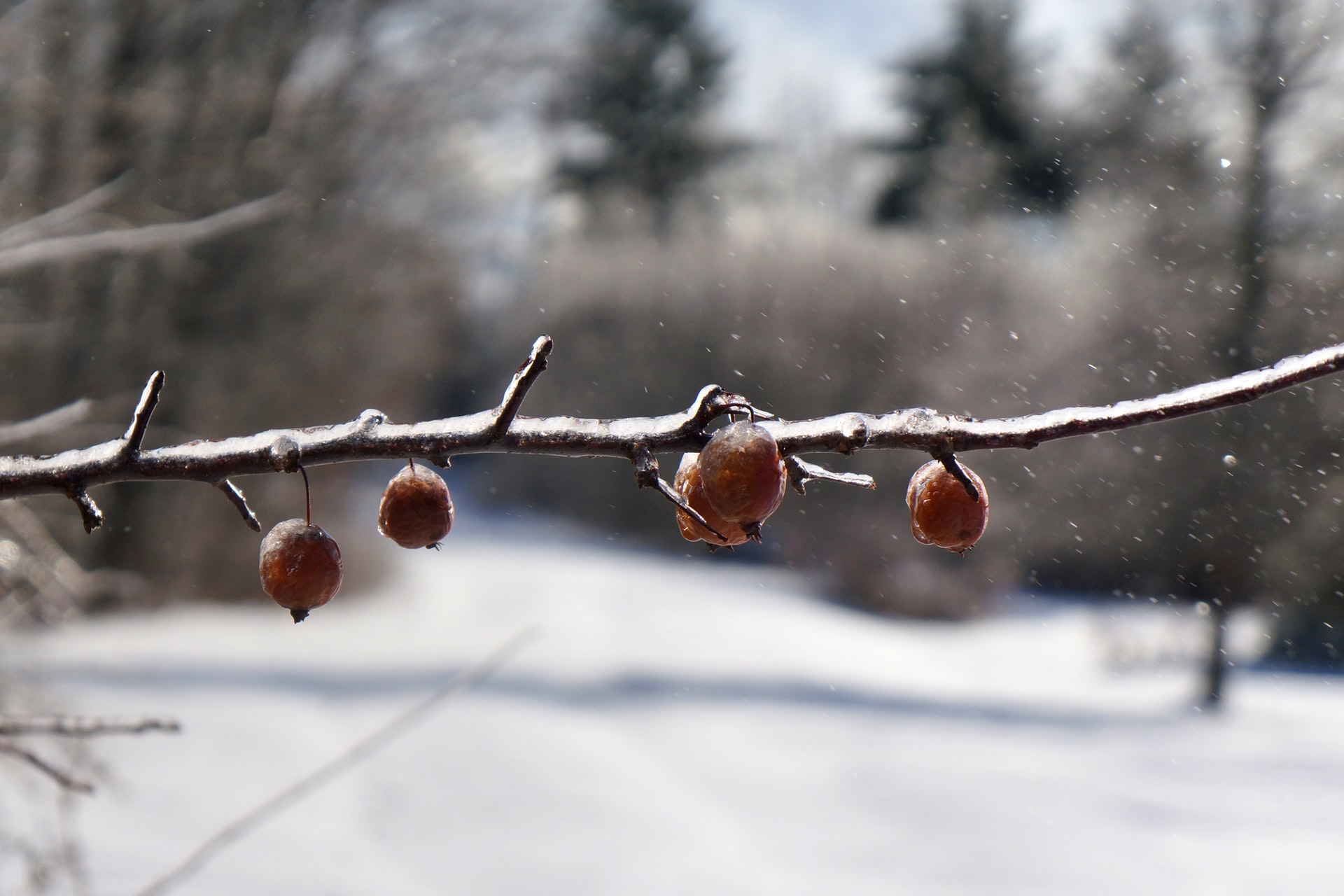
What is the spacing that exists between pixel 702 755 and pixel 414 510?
5.27 m

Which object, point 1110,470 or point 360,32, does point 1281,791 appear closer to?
point 1110,470

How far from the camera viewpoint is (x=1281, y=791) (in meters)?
4.85

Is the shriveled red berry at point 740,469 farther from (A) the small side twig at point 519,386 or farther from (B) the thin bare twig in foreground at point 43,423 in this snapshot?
(B) the thin bare twig in foreground at point 43,423

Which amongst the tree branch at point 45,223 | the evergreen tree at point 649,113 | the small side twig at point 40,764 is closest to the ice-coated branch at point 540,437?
the small side twig at point 40,764

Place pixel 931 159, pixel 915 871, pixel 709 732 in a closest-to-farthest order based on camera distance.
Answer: pixel 915 871, pixel 709 732, pixel 931 159

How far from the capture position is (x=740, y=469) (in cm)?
44

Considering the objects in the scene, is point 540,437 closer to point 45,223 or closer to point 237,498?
point 237,498

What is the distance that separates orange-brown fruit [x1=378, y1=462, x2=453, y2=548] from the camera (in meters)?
0.52

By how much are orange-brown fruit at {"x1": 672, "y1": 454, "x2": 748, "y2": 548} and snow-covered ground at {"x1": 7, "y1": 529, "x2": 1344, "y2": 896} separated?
159 cm

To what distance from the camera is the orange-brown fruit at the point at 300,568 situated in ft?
1.64

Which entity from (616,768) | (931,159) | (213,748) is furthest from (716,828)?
(931,159)

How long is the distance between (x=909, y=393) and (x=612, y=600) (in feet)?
11.3

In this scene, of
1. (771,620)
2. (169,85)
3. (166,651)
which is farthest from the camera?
(771,620)

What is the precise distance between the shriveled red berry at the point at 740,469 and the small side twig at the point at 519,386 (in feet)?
0.29
